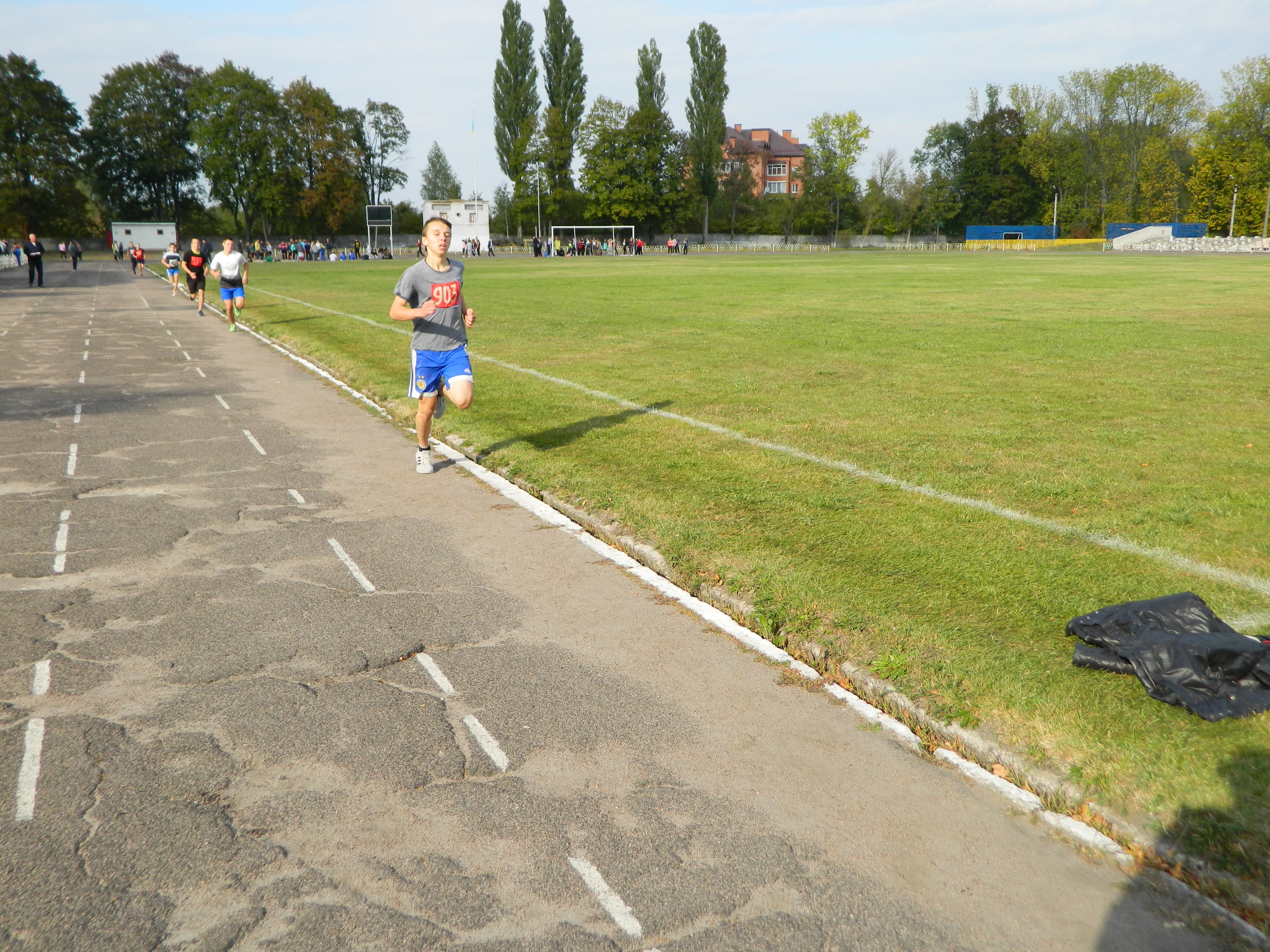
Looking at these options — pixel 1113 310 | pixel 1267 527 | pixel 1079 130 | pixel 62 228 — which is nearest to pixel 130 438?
pixel 1267 527

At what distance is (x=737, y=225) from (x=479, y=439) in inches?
4090

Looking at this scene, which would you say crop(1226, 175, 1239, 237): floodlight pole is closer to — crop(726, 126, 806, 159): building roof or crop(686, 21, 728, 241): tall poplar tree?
crop(686, 21, 728, 241): tall poplar tree

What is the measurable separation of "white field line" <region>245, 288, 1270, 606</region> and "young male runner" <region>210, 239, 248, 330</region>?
43.1 ft

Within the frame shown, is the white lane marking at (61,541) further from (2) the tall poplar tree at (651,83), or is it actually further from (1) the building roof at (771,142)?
(1) the building roof at (771,142)

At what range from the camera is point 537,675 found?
4.69 m

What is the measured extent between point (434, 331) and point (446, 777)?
5590mm

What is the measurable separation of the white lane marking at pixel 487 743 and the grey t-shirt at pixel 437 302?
4.94 meters

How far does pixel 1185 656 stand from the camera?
417 centimetres

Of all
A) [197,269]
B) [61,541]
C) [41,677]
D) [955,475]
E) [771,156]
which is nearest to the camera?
[41,677]

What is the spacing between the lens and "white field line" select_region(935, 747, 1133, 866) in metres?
3.31

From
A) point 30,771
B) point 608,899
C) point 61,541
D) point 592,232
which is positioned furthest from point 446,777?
point 592,232

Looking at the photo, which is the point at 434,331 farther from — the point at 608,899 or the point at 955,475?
the point at 608,899

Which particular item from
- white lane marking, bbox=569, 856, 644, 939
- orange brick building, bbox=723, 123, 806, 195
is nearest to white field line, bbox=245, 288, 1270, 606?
white lane marking, bbox=569, 856, 644, 939

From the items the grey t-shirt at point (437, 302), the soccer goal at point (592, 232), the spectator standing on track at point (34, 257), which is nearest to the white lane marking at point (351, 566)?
the grey t-shirt at point (437, 302)
